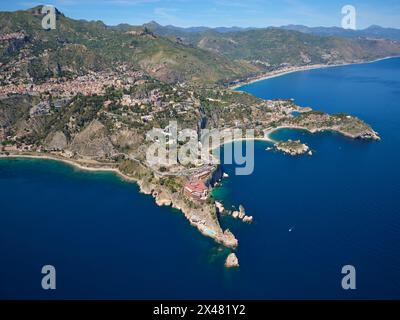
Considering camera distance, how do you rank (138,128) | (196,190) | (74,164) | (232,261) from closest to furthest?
(232,261), (196,190), (74,164), (138,128)

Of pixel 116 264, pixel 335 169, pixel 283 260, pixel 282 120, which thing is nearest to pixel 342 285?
pixel 283 260

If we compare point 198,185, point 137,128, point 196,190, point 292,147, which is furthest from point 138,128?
point 292,147

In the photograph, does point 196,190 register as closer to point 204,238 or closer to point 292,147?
point 204,238

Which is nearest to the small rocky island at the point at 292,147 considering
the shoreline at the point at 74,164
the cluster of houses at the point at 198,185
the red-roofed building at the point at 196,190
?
the cluster of houses at the point at 198,185

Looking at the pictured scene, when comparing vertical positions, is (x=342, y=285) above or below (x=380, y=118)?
below

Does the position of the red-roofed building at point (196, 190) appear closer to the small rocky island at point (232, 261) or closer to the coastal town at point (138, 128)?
the coastal town at point (138, 128)
